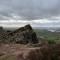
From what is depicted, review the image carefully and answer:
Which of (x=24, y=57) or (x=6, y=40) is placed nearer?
(x=24, y=57)

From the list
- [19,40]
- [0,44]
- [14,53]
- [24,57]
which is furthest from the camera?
[19,40]

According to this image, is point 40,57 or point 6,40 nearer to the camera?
point 40,57

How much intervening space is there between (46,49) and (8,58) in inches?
123

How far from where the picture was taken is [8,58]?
51.2ft

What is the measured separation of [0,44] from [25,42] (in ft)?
11.8

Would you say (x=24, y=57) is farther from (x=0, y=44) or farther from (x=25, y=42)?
(x=25, y=42)

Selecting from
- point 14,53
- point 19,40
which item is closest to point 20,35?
point 19,40

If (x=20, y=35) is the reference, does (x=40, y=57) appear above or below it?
below

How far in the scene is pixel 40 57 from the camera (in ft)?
49.8

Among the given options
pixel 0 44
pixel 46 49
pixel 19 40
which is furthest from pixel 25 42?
pixel 46 49

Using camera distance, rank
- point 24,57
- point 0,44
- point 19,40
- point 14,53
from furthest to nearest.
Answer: point 19,40, point 0,44, point 14,53, point 24,57

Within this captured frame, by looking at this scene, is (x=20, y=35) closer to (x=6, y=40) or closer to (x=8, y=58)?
(x=6, y=40)

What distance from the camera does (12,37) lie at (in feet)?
69.2

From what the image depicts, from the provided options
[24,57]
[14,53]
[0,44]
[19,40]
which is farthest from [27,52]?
[19,40]
